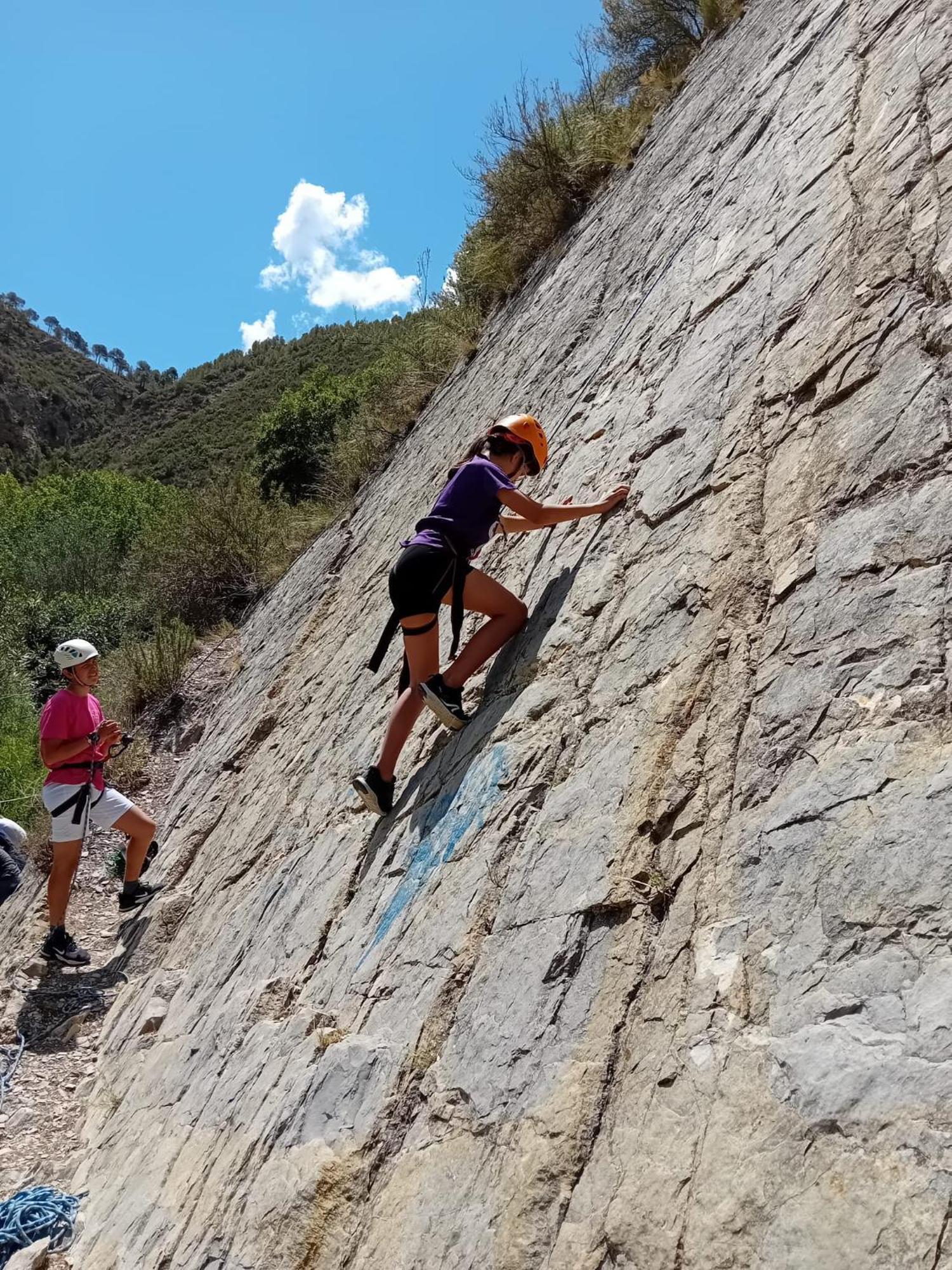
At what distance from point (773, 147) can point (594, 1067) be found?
4.79m

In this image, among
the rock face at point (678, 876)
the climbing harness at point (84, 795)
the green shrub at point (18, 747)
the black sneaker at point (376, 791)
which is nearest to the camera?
the rock face at point (678, 876)

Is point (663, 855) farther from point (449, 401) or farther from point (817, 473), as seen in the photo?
point (449, 401)

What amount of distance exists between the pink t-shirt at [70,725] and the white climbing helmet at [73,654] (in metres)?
0.23

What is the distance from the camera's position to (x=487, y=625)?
3951mm

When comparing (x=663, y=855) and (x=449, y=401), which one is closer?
(x=663, y=855)

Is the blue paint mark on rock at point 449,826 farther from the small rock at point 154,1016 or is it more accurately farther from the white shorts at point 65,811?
the white shorts at point 65,811

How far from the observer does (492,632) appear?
393cm

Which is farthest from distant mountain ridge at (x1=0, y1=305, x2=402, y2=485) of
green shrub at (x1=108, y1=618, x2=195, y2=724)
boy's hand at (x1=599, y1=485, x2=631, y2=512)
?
boy's hand at (x1=599, y1=485, x2=631, y2=512)

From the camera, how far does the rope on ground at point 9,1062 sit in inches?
195

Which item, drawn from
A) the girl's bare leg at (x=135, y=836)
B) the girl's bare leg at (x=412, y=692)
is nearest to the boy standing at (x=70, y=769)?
the girl's bare leg at (x=135, y=836)

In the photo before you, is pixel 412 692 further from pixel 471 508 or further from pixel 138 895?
pixel 138 895

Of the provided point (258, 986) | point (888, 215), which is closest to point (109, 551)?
A: point (258, 986)

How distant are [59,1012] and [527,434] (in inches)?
185

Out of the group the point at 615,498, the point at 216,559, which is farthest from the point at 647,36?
the point at 615,498
